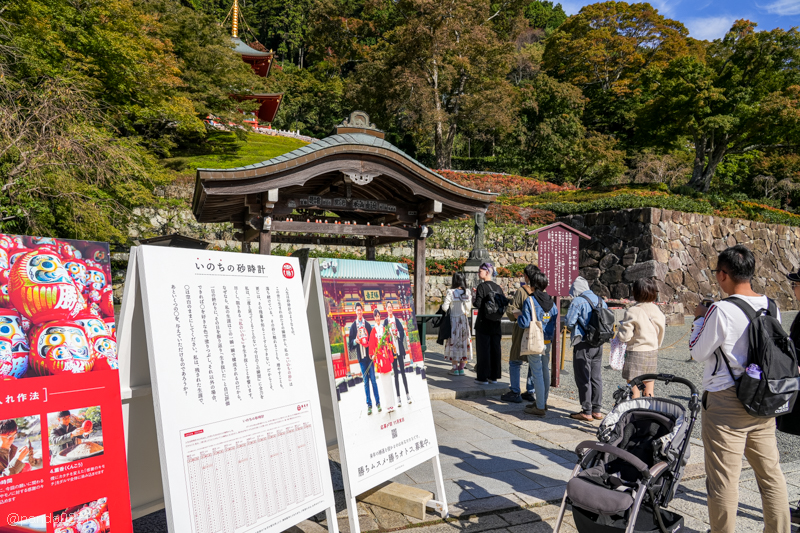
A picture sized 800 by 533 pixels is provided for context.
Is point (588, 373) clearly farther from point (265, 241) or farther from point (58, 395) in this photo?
point (58, 395)

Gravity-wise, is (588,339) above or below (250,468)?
below

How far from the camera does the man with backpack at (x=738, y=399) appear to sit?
2621 millimetres

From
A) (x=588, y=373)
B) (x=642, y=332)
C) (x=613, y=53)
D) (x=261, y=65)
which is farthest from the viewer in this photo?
(x=261, y=65)

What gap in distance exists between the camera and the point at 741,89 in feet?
65.4

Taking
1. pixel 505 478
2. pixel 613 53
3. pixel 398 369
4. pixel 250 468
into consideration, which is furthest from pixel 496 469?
pixel 613 53

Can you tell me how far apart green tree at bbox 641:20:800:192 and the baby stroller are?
21692 mm

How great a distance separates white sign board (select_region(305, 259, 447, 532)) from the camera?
9.11 feet

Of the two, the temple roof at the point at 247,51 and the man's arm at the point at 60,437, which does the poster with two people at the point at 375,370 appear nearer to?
the man's arm at the point at 60,437

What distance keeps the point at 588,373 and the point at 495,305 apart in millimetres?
1581

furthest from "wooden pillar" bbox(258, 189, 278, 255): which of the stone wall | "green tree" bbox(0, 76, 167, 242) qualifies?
the stone wall

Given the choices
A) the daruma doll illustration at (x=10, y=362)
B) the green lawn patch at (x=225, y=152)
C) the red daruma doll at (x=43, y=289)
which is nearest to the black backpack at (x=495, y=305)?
the red daruma doll at (x=43, y=289)

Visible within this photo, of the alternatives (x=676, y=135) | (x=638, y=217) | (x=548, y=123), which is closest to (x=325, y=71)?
(x=548, y=123)

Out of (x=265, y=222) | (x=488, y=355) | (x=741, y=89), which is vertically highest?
(x=741, y=89)

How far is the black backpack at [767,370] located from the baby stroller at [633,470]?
1.48 feet
